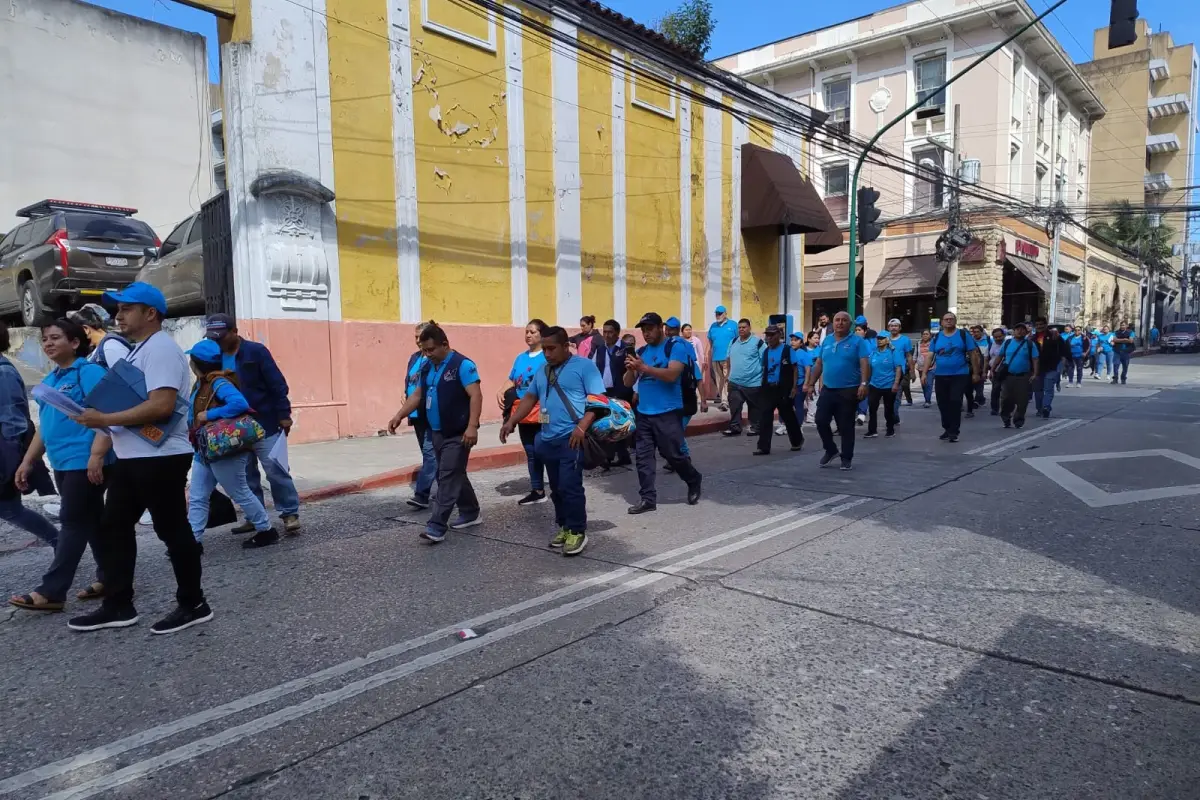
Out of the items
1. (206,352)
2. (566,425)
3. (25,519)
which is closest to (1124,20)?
(566,425)

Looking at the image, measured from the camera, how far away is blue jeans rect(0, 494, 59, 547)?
4836 millimetres

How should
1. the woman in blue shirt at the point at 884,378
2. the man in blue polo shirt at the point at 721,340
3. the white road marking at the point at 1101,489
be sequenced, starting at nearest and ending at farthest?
the white road marking at the point at 1101,489
the woman in blue shirt at the point at 884,378
the man in blue polo shirt at the point at 721,340

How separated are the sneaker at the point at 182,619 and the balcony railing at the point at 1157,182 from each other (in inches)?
2551

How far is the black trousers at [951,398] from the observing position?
10.7 metres

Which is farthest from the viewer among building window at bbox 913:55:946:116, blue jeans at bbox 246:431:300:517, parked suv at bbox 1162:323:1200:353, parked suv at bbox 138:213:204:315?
parked suv at bbox 1162:323:1200:353

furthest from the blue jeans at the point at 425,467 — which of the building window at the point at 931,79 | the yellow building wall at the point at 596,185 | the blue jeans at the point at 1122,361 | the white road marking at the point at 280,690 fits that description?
the building window at the point at 931,79

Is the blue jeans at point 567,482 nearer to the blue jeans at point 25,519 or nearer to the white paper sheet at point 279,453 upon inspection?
the white paper sheet at point 279,453

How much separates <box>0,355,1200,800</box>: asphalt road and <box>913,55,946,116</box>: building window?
28.1m

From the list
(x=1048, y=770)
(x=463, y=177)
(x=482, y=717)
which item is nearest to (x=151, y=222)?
(x=463, y=177)

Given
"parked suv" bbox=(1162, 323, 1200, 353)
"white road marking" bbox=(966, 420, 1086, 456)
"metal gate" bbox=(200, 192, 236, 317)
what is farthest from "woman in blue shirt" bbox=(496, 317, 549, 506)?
"parked suv" bbox=(1162, 323, 1200, 353)

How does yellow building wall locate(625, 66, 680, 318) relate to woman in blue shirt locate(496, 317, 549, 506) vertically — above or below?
above

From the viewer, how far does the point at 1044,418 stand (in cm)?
1345

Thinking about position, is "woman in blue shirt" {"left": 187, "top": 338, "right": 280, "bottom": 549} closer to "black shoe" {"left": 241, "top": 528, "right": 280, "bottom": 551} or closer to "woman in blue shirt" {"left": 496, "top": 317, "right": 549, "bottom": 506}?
"black shoe" {"left": 241, "top": 528, "right": 280, "bottom": 551}

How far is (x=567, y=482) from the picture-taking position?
17.6 feet
